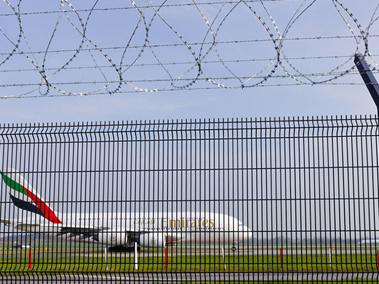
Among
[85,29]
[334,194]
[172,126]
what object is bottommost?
[334,194]

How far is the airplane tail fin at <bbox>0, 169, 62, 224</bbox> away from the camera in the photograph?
339 inches

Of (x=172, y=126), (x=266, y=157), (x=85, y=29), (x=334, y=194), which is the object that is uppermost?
(x=85, y=29)

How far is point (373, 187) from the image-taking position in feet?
25.2

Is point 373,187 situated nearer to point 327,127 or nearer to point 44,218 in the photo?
point 327,127

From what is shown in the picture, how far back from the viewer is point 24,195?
29.5 feet

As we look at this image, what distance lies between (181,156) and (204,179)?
0.55 m

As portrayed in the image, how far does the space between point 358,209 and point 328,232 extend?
61cm

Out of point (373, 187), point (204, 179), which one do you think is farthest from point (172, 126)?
point (373, 187)

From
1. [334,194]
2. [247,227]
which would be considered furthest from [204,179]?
[334,194]

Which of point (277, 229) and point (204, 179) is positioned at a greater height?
point (204, 179)

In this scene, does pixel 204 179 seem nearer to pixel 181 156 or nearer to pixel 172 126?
pixel 181 156

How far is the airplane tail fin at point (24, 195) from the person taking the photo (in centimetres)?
861

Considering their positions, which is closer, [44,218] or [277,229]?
[277,229]

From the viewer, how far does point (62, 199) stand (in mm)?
8281
